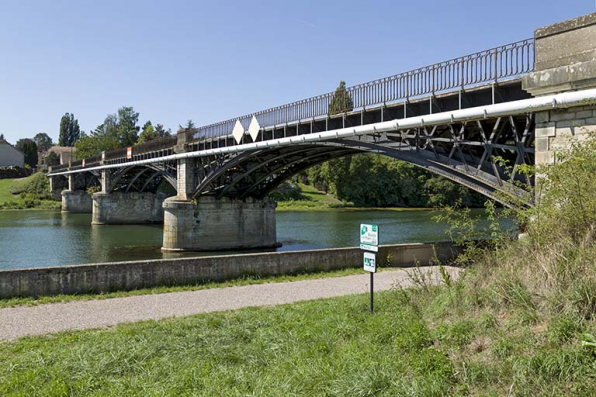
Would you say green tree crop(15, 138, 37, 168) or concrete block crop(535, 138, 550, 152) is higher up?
green tree crop(15, 138, 37, 168)

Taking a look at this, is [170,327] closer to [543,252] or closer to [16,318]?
[16,318]

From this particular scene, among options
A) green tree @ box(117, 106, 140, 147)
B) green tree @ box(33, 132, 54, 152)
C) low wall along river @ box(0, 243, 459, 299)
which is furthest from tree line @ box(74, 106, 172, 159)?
low wall along river @ box(0, 243, 459, 299)

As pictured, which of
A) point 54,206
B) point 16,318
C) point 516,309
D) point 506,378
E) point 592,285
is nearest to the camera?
point 506,378

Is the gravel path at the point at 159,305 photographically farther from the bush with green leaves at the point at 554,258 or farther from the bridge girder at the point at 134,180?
the bridge girder at the point at 134,180

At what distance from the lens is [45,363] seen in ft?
19.7

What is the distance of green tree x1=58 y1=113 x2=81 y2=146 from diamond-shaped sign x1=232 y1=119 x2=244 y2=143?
457 feet

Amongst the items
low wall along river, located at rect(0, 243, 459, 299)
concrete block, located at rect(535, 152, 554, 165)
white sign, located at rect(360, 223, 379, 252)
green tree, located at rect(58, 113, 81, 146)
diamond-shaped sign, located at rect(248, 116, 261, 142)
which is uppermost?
green tree, located at rect(58, 113, 81, 146)

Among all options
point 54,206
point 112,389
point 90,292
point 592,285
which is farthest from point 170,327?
point 54,206

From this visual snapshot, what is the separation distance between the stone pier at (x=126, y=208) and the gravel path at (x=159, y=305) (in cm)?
4292

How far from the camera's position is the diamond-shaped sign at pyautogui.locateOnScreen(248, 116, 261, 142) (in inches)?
929

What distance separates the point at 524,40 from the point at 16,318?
1303 centimetres

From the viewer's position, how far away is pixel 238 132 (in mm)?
25531

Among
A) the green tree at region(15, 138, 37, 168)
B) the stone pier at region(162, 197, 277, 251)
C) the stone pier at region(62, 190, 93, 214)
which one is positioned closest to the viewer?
the stone pier at region(162, 197, 277, 251)

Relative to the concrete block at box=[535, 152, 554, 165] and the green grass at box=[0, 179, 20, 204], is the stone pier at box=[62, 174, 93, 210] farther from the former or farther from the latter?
the concrete block at box=[535, 152, 554, 165]
